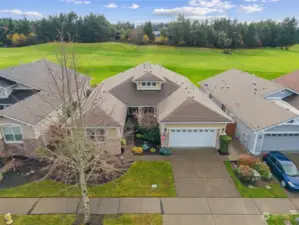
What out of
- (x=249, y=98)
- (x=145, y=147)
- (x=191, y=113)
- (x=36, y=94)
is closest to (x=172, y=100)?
(x=191, y=113)

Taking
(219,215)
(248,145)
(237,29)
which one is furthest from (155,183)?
(237,29)

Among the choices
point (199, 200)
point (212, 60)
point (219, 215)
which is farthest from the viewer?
point (212, 60)

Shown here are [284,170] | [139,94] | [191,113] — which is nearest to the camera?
[284,170]

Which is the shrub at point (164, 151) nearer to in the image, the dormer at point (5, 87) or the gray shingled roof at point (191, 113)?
the gray shingled roof at point (191, 113)

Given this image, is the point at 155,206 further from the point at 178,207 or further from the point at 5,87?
the point at 5,87

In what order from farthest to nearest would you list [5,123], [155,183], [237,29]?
[237,29]
[5,123]
[155,183]

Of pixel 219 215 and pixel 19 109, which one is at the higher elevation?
pixel 19 109

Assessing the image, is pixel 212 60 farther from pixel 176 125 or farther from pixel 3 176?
pixel 3 176
